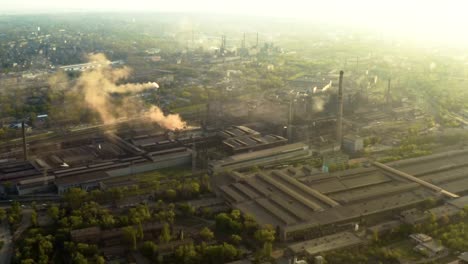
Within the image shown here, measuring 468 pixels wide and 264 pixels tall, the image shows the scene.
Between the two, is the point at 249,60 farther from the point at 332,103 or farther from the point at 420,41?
the point at 420,41

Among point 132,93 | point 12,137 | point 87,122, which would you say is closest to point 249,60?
point 132,93

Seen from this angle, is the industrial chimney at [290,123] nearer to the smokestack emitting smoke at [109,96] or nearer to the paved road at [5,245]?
the smokestack emitting smoke at [109,96]

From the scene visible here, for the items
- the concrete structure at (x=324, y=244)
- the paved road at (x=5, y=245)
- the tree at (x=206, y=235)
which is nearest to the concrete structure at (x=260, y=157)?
the tree at (x=206, y=235)

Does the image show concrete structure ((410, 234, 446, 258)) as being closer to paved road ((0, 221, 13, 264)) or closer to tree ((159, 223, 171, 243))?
tree ((159, 223, 171, 243))

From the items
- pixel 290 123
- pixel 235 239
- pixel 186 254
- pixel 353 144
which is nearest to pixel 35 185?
pixel 186 254

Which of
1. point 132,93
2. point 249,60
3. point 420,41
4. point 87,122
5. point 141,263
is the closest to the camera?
point 141,263

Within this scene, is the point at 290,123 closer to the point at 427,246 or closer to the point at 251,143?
the point at 251,143
